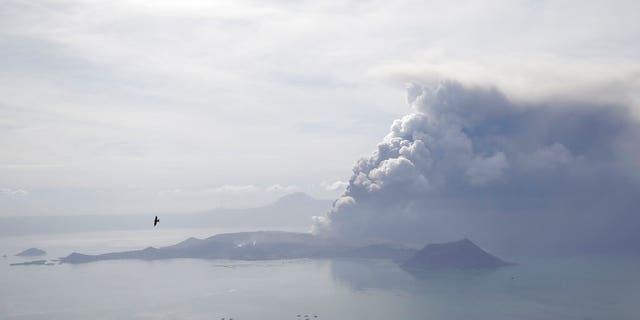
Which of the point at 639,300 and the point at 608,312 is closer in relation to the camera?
the point at 608,312

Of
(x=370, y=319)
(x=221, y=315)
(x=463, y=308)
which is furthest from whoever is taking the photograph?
(x=463, y=308)

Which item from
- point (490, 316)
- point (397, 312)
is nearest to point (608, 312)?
point (490, 316)

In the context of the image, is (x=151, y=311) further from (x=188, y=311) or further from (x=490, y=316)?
(x=490, y=316)

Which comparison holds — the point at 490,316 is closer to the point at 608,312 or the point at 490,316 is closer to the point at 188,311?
the point at 608,312

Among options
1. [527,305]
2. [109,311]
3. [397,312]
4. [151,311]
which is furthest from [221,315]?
[527,305]

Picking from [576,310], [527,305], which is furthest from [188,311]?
→ [576,310]

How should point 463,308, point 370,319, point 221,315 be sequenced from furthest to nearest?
point 463,308, point 221,315, point 370,319

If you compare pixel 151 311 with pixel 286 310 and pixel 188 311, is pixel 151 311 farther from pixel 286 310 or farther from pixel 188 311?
pixel 286 310

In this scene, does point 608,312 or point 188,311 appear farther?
point 188,311
